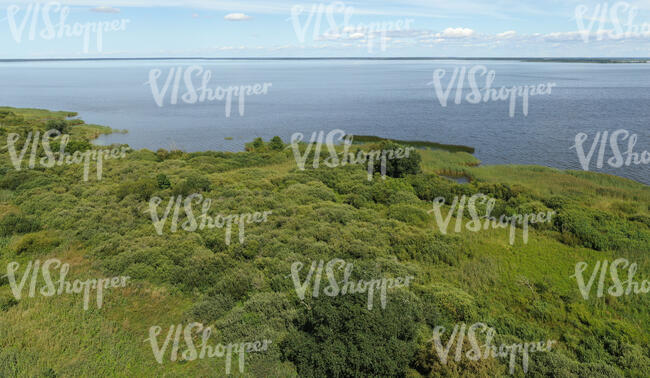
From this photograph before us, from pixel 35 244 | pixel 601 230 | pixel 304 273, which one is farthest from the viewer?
pixel 601 230

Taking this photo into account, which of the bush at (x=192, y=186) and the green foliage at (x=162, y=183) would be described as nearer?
the bush at (x=192, y=186)

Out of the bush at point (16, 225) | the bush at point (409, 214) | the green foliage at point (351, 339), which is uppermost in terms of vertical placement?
the bush at point (409, 214)

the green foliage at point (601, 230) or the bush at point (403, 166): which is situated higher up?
the bush at point (403, 166)

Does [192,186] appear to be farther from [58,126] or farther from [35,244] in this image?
[58,126]

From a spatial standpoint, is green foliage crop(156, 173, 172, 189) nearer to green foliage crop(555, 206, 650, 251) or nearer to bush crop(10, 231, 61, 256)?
bush crop(10, 231, 61, 256)

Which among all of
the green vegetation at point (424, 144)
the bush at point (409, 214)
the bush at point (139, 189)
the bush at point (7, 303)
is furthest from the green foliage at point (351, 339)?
the green vegetation at point (424, 144)

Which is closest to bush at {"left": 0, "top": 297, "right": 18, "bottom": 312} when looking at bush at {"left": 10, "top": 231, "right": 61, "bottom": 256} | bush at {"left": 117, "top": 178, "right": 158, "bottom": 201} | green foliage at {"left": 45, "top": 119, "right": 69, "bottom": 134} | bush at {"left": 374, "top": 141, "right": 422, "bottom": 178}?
bush at {"left": 10, "top": 231, "right": 61, "bottom": 256}

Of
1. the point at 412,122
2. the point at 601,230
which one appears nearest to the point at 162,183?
the point at 601,230

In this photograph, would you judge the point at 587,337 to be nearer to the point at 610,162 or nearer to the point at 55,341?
the point at 55,341

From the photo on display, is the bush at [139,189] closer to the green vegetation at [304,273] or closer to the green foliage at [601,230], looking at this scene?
the green vegetation at [304,273]
